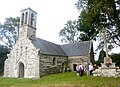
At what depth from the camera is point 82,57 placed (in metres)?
35.0

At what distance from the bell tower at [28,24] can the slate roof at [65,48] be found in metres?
1.62

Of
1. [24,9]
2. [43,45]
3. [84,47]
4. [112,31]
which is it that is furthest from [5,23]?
[112,31]

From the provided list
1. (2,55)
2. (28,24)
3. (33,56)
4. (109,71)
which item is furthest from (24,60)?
(109,71)

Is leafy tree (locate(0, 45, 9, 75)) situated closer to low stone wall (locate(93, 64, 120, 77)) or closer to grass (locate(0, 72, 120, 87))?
grass (locate(0, 72, 120, 87))

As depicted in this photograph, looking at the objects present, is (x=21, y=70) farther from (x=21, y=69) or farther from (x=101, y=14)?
(x=101, y=14)

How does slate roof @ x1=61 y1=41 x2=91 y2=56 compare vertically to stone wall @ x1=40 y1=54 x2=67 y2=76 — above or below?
above

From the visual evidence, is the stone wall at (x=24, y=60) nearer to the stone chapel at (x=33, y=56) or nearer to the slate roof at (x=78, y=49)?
the stone chapel at (x=33, y=56)

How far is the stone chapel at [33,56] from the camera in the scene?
1136 inches

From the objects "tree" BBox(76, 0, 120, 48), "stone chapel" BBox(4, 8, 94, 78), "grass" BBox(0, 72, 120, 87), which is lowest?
"grass" BBox(0, 72, 120, 87)

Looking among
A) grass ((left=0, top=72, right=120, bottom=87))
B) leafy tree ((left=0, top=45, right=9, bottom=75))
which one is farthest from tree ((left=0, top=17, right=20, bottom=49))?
grass ((left=0, top=72, right=120, bottom=87))

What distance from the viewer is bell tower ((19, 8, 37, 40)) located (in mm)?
31641

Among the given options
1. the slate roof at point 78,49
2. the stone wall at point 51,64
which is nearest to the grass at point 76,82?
the stone wall at point 51,64

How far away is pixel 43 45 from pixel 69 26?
20.7m

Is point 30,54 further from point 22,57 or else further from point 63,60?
point 63,60
